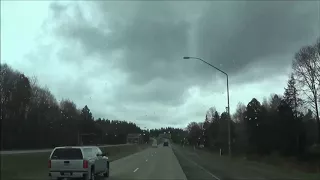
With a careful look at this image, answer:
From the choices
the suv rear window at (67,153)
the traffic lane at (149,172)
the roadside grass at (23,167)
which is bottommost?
the traffic lane at (149,172)

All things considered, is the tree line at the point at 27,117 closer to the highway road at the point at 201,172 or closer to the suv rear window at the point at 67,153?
the highway road at the point at 201,172

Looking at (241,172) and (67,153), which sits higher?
(67,153)

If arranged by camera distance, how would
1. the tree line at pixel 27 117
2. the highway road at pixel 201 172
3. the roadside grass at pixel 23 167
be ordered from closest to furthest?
the roadside grass at pixel 23 167 → the highway road at pixel 201 172 → the tree line at pixel 27 117

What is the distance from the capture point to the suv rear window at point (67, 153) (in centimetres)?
2075

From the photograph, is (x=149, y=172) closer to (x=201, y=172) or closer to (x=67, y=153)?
(x=201, y=172)

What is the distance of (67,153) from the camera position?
68.5ft

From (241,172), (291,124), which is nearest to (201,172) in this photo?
(241,172)

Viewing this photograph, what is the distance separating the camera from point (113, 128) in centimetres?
17638

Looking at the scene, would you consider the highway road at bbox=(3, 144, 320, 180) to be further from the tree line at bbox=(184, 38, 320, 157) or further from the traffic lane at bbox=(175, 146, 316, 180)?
the tree line at bbox=(184, 38, 320, 157)

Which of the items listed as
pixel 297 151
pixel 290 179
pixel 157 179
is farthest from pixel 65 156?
pixel 297 151

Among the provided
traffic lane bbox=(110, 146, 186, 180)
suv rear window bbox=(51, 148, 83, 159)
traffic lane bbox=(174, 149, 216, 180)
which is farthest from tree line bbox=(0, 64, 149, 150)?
suv rear window bbox=(51, 148, 83, 159)

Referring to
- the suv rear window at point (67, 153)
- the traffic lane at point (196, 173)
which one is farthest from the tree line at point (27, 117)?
the suv rear window at point (67, 153)

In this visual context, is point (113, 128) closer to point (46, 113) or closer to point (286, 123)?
point (46, 113)

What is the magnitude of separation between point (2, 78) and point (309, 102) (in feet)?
150
